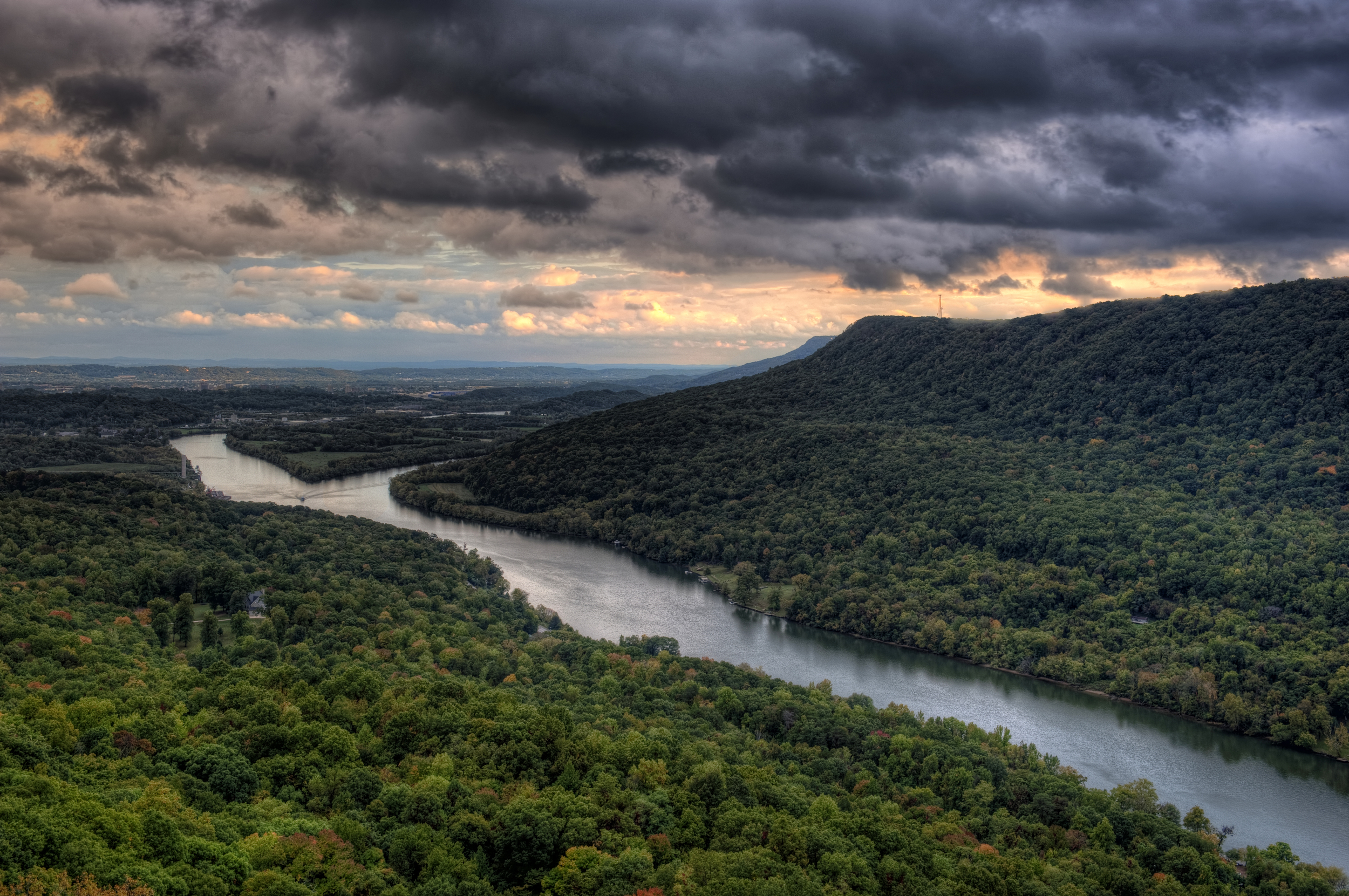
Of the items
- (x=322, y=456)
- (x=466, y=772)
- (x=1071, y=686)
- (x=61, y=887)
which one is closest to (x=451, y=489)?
(x=322, y=456)

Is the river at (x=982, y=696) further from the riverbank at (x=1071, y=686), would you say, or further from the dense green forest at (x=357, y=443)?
the dense green forest at (x=357, y=443)

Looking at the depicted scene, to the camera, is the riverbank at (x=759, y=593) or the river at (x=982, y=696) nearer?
the river at (x=982, y=696)

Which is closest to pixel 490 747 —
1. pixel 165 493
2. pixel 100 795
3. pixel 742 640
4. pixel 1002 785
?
pixel 100 795

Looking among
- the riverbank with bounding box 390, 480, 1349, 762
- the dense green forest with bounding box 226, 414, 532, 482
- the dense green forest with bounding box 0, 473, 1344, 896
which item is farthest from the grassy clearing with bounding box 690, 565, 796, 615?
the dense green forest with bounding box 226, 414, 532, 482

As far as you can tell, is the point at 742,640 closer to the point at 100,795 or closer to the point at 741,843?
the point at 741,843

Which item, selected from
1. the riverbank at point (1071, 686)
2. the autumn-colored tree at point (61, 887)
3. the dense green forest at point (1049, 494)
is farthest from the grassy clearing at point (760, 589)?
the autumn-colored tree at point (61, 887)

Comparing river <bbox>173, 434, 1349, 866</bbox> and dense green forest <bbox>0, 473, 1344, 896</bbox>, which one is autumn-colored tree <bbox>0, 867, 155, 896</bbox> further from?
river <bbox>173, 434, 1349, 866</bbox>
